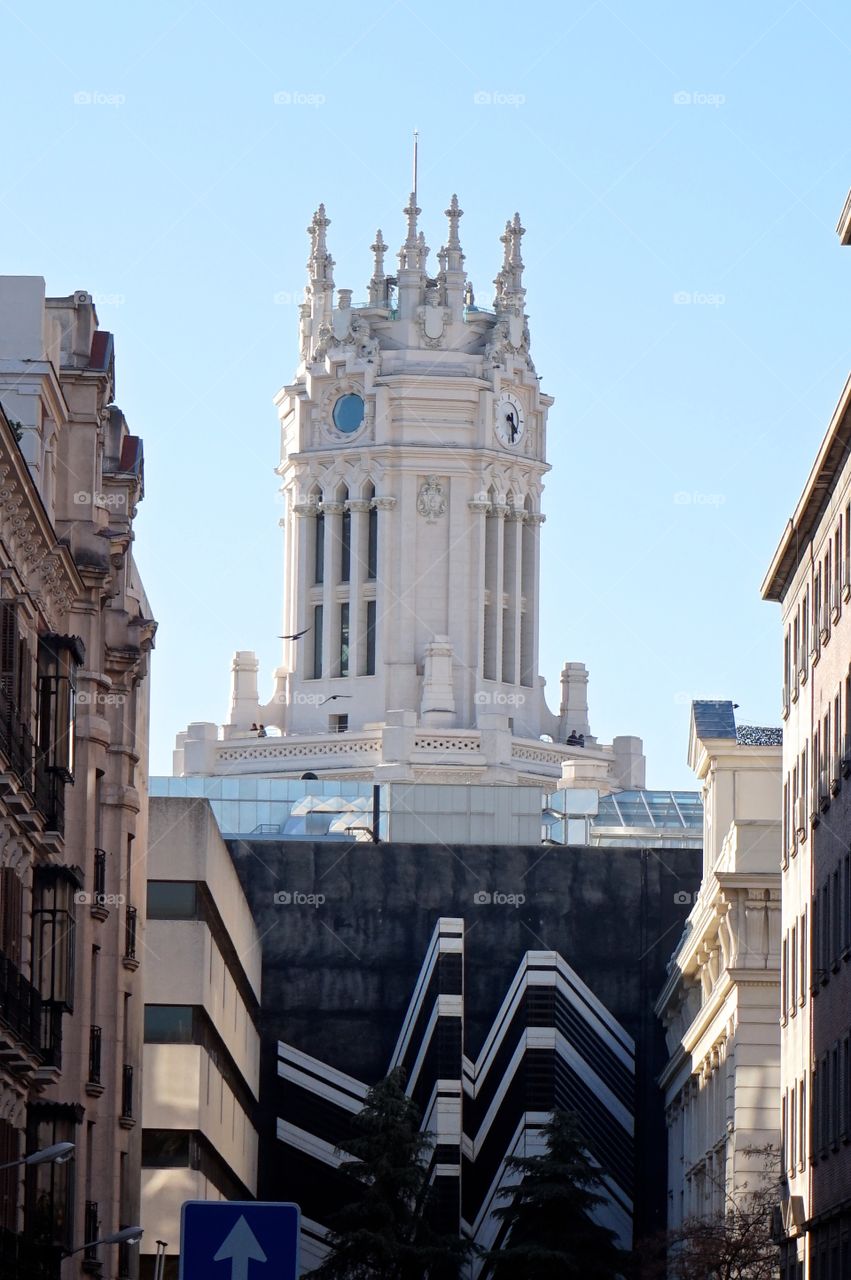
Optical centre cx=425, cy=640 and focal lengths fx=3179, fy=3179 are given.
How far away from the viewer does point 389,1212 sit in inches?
3371

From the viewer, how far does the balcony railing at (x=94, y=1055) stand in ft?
184

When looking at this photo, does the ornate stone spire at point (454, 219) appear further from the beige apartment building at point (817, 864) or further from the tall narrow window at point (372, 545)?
the beige apartment building at point (817, 864)

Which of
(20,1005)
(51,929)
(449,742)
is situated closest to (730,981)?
(51,929)

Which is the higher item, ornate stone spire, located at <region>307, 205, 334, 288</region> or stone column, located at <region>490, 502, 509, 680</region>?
ornate stone spire, located at <region>307, 205, 334, 288</region>

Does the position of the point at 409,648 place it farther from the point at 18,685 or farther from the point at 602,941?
the point at 18,685

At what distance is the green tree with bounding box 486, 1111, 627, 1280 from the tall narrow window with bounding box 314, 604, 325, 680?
78.1m

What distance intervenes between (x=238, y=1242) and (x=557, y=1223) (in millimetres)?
58393

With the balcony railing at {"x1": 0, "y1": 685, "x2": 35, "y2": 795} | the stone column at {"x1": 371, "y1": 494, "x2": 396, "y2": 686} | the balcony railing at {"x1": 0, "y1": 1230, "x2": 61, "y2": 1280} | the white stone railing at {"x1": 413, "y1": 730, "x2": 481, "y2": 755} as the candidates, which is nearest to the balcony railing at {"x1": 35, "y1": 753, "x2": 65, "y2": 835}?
the balcony railing at {"x1": 0, "y1": 685, "x2": 35, "y2": 795}

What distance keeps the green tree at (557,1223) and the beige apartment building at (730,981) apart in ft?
9.65

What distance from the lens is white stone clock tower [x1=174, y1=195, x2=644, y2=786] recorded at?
504 ft

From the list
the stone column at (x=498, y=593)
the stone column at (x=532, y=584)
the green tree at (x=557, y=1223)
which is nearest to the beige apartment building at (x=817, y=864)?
the green tree at (x=557, y=1223)

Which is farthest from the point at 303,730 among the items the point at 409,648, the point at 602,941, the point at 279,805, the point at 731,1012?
the point at 731,1012

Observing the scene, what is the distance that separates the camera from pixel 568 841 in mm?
127562

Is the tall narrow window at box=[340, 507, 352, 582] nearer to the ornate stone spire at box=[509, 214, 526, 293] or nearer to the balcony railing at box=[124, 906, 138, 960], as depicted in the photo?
the ornate stone spire at box=[509, 214, 526, 293]
